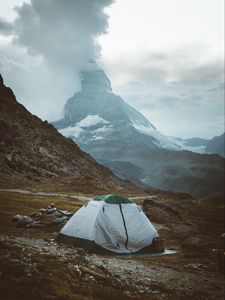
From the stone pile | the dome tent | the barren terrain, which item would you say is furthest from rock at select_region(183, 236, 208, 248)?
Answer: the stone pile

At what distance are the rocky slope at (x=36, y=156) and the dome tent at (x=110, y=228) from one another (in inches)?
2421

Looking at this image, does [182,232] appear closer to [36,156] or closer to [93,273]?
[93,273]

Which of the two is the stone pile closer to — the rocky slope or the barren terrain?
the barren terrain

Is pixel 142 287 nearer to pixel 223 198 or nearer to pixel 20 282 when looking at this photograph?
pixel 20 282

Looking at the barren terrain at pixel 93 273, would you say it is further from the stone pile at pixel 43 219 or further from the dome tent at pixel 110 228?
the stone pile at pixel 43 219

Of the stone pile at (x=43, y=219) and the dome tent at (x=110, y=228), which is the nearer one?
the dome tent at (x=110, y=228)

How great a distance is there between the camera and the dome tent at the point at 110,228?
2279 cm

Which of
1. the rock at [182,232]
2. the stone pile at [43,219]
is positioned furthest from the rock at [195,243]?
the stone pile at [43,219]

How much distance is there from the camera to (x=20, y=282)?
13.1 meters

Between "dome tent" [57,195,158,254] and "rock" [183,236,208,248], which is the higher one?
"dome tent" [57,195,158,254]

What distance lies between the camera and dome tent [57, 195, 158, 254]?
22788 mm

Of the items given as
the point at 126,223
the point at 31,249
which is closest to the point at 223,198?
the point at 126,223

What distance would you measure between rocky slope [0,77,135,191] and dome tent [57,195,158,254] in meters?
61.5

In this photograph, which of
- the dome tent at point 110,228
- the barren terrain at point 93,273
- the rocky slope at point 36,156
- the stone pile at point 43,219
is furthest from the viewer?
the rocky slope at point 36,156
